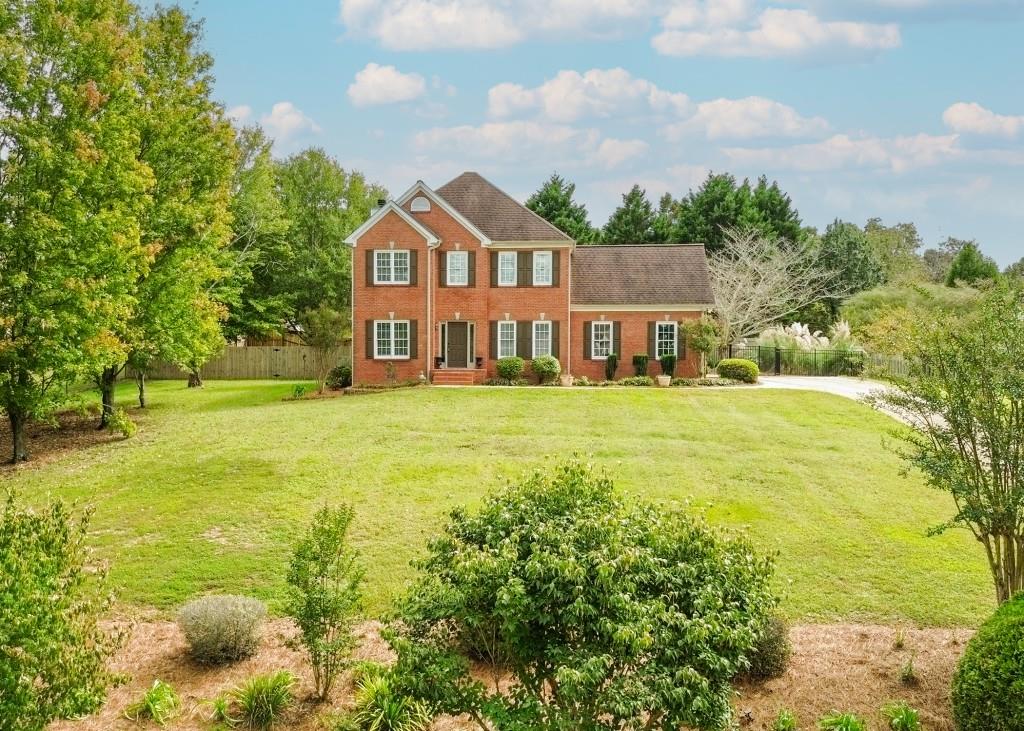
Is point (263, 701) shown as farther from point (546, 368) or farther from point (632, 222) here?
point (632, 222)

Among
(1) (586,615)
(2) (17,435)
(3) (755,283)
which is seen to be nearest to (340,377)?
(2) (17,435)

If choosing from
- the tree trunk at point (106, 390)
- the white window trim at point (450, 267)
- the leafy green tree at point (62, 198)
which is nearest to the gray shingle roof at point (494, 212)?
the white window trim at point (450, 267)

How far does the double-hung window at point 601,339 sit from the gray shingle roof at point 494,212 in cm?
359

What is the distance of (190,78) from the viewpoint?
2311cm

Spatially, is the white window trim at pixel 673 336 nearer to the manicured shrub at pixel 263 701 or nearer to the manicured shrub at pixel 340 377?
the manicured shrub at pixel 340 377

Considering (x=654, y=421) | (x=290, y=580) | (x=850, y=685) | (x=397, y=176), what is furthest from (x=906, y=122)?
(x=397, y=176)

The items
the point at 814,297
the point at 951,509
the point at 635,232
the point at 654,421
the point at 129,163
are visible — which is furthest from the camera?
the point at 635,232

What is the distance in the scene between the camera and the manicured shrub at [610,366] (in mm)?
27922

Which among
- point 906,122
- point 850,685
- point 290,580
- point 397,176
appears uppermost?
point 397,176

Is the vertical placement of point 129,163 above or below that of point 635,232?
below

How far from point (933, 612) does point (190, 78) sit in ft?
80.1

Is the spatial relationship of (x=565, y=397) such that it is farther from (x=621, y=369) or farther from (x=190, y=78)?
(x=190, y=78)

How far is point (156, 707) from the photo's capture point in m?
6.28

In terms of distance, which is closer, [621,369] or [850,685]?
[850,685]
